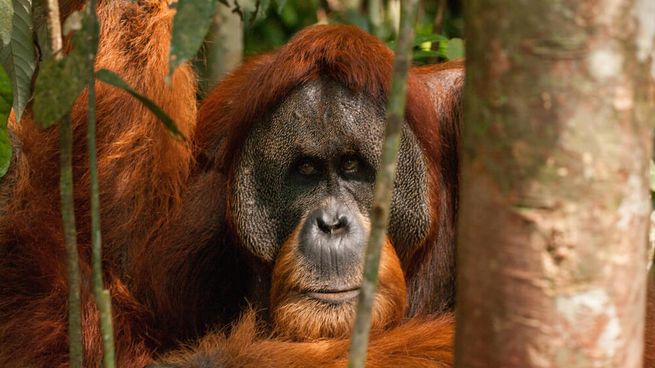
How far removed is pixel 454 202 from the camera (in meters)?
2.99

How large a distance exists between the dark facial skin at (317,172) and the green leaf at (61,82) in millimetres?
1089

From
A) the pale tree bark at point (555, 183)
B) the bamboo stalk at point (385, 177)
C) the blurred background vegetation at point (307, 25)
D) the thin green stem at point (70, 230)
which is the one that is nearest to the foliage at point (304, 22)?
the blurred background vegetation at point (307, 25)

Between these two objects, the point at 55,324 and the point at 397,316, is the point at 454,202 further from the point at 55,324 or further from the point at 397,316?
the point at 55,324

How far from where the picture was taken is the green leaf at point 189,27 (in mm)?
1663

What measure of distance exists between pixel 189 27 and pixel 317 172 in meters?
1.15

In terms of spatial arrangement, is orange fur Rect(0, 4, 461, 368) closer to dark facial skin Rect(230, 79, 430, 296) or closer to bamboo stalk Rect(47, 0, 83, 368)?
dark facial skin Rect(230, 79, 430, 296)

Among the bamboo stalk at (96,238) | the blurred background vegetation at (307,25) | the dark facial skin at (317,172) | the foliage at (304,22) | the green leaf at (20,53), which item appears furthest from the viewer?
the foliage at (304,22)

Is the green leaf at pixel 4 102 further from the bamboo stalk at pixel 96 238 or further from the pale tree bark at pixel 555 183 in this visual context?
the pale tree bark at pixel 555 183

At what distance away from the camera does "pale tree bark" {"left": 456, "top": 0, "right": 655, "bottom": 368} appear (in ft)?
3.65

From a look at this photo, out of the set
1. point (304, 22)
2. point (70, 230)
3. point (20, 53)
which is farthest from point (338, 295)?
point (304, 22)

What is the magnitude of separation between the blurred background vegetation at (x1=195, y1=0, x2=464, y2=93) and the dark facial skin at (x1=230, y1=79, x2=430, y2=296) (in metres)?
0.41

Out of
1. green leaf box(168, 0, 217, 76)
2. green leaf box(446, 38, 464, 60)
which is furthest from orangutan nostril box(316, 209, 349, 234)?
green leaf box(446, 38, 464, 60)

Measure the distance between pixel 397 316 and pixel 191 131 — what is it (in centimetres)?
97

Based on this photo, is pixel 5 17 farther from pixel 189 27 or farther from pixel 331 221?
pixel 331 221
